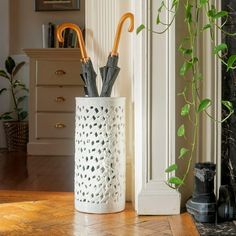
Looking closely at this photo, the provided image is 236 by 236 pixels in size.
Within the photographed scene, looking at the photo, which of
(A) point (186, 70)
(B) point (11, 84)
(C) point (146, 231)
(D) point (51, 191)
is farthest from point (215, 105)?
(B) point (11, 84)

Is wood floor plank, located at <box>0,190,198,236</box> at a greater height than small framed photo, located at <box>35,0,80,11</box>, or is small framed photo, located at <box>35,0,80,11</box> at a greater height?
small framed photo, located at <box>35,0,80,11</box>

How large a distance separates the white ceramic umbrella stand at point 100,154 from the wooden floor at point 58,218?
0.20ft

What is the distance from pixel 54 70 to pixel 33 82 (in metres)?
0.20

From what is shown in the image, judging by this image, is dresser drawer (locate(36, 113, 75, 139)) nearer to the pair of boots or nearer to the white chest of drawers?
the white chest of drawers

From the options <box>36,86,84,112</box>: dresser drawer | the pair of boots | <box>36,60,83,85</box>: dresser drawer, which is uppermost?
<box>36,60,83,85</box>: dresser drawer

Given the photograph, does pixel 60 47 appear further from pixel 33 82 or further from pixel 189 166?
pixel 189 166

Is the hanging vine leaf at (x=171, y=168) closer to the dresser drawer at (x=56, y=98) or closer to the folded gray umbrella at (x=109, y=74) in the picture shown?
the folded gray umbrella at (x=109, y=74)

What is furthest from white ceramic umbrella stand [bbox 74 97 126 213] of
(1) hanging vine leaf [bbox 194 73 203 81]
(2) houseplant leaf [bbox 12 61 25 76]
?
(2) houseplant leaf [bbox 12 61 25 76]

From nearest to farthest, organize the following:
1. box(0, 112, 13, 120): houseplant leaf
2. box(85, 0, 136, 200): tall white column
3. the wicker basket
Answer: box(85, 0, 136, 200): tall white column < the wicker basket < box(0, 112, 13, 120): houseplant leaf

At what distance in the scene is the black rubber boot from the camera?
174 cm

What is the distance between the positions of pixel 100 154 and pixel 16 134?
8.00 feet

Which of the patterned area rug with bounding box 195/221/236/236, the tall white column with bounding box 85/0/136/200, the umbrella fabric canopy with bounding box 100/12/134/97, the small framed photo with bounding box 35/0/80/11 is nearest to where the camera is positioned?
the patterned area rug with bounding box 195/221/236/236

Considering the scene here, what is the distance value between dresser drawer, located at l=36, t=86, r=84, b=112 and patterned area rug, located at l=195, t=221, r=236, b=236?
236 centimetres

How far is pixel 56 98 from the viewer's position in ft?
13.0
